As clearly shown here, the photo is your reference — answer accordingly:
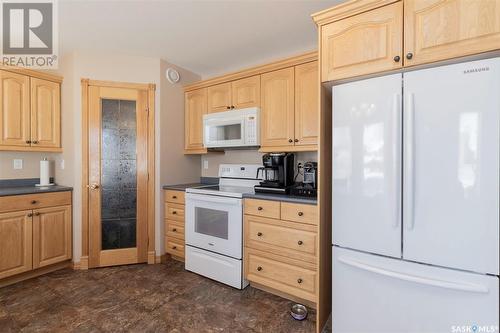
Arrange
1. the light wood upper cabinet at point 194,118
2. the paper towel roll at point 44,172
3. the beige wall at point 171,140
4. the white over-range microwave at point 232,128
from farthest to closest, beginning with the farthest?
the light wood upper cabinet at point 194,118
the beige wall at point 171,140
the paper towel roll at point 44,172
the white over-range microwave at point 232,128

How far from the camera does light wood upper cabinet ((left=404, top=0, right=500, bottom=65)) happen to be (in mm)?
1199

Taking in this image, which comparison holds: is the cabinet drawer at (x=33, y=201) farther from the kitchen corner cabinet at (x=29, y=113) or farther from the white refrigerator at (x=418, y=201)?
the white refrigerator at (x=418, y=201)

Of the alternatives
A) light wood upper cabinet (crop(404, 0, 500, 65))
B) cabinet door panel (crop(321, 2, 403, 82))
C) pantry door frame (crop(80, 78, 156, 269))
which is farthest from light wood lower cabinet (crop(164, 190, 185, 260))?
Answer: light wood upper cabinet (crop(404, 0, 500, 65))

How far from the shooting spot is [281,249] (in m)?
2.13

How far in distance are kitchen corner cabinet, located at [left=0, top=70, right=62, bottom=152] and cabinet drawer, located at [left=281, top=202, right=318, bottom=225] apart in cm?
274

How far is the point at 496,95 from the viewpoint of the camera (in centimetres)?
117

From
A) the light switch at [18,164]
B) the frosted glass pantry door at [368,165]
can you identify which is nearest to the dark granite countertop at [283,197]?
the frosted glass pantry door at [368,165]

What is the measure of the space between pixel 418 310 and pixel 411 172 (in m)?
0.76

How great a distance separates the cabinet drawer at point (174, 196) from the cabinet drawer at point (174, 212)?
5 centimetres

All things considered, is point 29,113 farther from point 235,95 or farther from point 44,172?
point 235,95

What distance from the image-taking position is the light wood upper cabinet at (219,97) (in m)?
2.91

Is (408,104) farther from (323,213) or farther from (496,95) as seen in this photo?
(323,213)

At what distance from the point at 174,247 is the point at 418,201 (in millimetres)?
2573

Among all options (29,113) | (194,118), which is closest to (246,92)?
(194,118)
